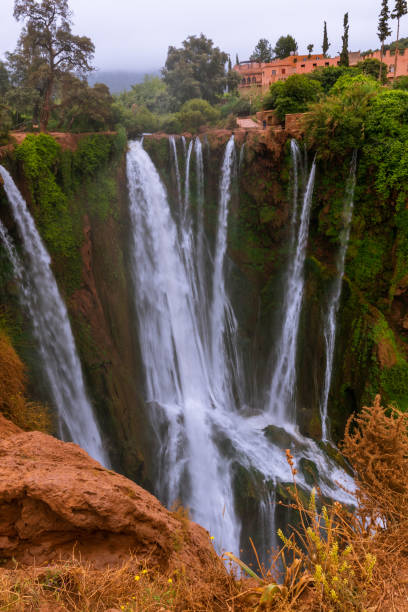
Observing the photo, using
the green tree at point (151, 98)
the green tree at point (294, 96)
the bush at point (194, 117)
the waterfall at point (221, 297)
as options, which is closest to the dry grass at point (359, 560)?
the waterfall at point (221, 297)

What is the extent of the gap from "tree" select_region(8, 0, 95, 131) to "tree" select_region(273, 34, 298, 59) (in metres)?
24.3

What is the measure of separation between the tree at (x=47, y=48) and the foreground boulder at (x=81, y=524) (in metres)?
13.6

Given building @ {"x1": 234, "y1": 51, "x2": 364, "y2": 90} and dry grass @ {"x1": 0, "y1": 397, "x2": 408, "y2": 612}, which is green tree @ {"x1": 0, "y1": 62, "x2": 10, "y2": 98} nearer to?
building @ {"x1": 234, "y1": 51, "x2": 364, "y2": 90}

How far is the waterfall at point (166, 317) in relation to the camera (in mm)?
12102

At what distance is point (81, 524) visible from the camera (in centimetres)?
331

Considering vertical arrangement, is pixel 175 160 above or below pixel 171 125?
below

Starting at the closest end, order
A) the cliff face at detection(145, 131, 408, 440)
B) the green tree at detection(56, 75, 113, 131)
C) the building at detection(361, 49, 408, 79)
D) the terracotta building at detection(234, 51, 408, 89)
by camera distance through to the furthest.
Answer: the cliff face at detection(145, 131, 408, 440), the green tree at detection(56, 75, 113, 131), the building at detection(361, 49, 408, 79), the terracotta building at detection(234, 51, 408, 89)

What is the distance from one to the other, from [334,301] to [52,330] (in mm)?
9544

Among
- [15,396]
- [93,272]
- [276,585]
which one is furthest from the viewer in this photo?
[93,272]

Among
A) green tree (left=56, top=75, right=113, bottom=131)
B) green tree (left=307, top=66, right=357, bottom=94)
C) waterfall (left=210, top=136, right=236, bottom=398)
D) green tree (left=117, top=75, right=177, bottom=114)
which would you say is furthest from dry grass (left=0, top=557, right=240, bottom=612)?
green tree (left=307, top=66, right=357, bottom=94)

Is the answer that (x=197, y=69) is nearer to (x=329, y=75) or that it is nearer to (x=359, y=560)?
(x=329, y=75)

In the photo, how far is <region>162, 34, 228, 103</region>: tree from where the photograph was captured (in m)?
22.9

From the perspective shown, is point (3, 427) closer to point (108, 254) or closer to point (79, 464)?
point (79, 464)

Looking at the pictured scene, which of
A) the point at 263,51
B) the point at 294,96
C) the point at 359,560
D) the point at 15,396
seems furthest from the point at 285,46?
the point at 359,560
